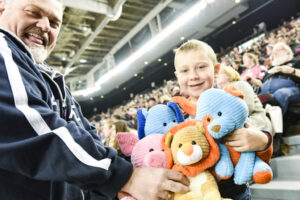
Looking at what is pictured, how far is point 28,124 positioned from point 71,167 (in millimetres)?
166

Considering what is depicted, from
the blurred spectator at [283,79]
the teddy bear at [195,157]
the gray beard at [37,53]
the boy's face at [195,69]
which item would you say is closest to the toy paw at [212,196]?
the teddy bear at [195,157]

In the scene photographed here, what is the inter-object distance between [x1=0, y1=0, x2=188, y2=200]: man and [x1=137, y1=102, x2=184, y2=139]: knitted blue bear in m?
0.21

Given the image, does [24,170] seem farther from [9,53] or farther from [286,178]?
[286,178]

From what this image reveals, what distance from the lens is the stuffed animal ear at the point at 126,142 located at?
879 millimetres

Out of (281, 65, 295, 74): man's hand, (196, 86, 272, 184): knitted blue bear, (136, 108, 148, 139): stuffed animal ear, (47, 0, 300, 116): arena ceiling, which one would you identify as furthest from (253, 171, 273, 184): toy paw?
(47, 0, 300, 116): arena ceiling

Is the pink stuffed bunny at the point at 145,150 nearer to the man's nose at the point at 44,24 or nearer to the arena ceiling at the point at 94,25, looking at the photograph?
the man's nose at the point at 44,24

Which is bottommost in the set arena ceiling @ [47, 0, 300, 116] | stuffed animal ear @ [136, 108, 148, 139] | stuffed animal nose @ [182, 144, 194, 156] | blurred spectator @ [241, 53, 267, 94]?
stuffed animal nose @ [182, 144, 194, 156]

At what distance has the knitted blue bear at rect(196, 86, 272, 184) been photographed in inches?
27.5

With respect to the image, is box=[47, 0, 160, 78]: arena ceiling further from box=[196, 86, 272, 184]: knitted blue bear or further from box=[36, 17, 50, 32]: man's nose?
box=[196, 86, 272, 184]: knitted blue bear

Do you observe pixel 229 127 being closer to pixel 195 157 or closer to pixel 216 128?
pixel 216 128

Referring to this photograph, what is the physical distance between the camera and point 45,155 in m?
0.59

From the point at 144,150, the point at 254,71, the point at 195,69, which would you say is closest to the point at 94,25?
the point at 254,71

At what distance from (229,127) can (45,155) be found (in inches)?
22.2

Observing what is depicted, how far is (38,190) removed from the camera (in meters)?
0.68
